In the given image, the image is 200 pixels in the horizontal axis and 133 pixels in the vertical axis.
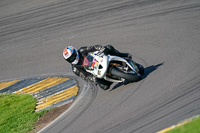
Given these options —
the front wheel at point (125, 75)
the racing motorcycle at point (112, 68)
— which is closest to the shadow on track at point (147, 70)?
the racing motorcycle at point (112, 68)

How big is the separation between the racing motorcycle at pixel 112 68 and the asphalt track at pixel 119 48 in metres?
0.34

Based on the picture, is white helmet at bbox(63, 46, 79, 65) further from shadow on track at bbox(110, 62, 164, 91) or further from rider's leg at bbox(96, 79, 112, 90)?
shadow on track at bbox(110, 62, 164, 91)

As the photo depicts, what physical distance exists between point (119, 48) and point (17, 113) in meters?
4.60

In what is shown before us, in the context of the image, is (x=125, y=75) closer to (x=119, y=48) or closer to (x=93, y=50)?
(x=93, y=50)

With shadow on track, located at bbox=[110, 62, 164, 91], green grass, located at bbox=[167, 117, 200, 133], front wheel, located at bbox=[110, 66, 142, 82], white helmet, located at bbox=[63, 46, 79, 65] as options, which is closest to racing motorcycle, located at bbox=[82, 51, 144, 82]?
front wheel, located at bbox=[110, 66, 142, 82]

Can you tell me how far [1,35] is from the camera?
64.1 ft

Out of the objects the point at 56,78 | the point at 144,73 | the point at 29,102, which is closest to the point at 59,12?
the point at 56,78

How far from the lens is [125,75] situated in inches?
404

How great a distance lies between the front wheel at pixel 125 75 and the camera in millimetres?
10266

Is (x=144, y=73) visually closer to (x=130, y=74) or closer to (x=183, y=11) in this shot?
(x=130, y=74)

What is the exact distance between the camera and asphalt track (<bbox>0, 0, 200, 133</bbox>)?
29.7ft

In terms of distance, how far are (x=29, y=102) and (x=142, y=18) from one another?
19.7 feet

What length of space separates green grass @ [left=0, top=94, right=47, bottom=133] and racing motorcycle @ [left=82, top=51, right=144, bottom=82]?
7.67 ft

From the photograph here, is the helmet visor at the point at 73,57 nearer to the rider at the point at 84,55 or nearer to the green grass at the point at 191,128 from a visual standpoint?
the rider at the point at 84,55
